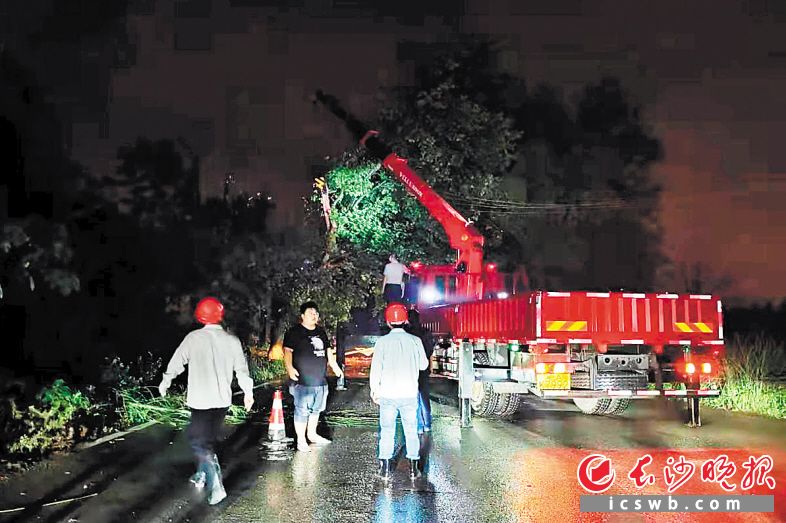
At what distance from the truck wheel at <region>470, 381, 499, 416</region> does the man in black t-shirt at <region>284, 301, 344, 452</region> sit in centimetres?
365

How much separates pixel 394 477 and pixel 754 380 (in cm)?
1034

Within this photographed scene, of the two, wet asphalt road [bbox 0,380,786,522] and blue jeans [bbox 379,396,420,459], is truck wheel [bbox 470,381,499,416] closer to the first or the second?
wet asphalt road [bbox 0,380,786,522]

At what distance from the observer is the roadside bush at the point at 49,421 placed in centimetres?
909

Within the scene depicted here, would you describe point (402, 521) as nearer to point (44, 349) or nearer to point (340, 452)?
point (340, 452)

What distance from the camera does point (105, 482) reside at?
26.2 feet

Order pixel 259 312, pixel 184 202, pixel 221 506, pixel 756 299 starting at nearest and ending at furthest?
pixel 221 506
pixel 184 202
pixel 259 312
pixel 756 299

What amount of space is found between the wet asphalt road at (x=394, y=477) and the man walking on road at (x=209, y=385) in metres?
0.39

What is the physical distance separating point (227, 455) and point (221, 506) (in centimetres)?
268

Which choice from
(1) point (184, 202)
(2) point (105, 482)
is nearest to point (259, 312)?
(1) point (184, 202)

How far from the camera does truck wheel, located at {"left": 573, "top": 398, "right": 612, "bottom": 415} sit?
13.3 metres

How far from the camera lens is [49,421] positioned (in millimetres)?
9406

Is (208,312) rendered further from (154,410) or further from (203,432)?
(154,410)

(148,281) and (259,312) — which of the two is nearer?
(148,281)

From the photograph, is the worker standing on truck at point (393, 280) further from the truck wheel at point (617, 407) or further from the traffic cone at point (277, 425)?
the traffic cone at point (277, 425)
